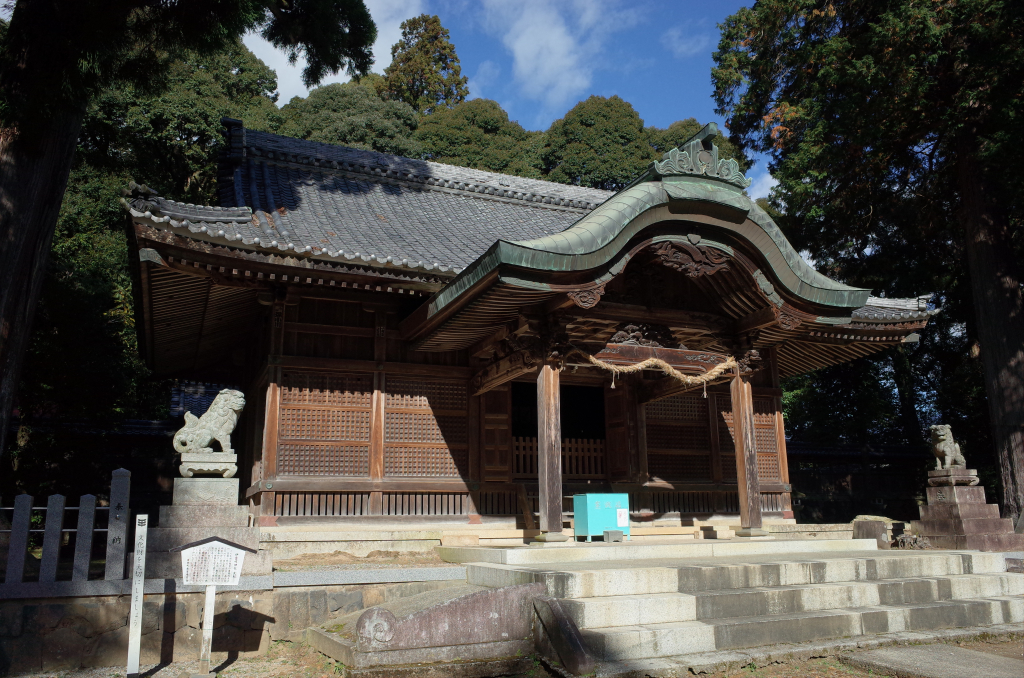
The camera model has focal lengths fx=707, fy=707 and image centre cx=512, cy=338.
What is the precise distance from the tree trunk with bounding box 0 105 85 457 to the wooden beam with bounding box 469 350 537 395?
5320 millimetres

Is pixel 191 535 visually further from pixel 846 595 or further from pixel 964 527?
pixel 964 527

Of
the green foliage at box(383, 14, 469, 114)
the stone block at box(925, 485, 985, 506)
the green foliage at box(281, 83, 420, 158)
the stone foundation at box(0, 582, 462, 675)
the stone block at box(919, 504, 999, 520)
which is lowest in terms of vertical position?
the stone foundation at box(0, 582, 462, 675)

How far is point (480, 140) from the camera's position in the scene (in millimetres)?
37250

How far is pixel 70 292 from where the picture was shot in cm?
1419

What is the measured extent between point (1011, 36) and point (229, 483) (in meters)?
14.8

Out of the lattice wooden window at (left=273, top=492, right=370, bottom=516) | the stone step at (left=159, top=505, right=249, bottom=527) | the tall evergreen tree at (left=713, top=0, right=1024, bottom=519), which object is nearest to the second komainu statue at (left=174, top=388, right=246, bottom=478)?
the stone step at (left=159, top=505, right=249, bottom=527)

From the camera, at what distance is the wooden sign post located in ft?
18.8

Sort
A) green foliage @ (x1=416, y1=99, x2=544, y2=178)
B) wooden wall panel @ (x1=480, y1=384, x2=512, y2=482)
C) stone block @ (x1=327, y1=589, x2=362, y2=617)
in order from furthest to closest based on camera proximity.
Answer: green foliage @ (x1=416, y1=99, x2=544, y2=178)
wooden wall panel @ (x1=480, y1=384, x2=512, y2=482)
stone block @ (x1=327, y1=589, x2=362, y2=617)

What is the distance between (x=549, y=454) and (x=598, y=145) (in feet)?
101

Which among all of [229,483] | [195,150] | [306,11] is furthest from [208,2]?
[195,150]

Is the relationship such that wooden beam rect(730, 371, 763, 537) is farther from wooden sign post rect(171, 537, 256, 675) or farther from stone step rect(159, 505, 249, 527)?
wooden sign post rect(171, 537, 256, 675)

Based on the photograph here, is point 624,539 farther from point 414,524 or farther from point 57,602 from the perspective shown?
point 57,602

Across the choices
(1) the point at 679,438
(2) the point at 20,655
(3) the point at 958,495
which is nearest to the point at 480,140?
(1) the point at 679,438

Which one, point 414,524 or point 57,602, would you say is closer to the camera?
point 57,602
